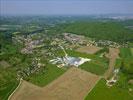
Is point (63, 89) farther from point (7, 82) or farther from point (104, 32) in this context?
point (104, 32)

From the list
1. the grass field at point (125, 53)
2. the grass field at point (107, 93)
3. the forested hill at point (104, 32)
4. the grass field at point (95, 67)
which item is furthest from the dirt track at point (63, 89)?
the forested hill at point (104, 32)

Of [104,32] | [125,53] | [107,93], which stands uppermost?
[104,32]

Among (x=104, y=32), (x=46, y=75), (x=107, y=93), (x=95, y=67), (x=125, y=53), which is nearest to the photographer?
(x=107, y=93)

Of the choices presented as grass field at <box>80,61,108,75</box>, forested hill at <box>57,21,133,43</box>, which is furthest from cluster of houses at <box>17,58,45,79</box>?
forested hill at <box>57,21,133,43</box>

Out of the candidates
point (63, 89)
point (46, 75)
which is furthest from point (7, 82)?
point (63, 89)

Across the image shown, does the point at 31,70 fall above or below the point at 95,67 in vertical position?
below

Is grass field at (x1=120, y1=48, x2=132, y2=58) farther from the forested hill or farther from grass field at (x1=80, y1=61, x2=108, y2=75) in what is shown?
the forested hill

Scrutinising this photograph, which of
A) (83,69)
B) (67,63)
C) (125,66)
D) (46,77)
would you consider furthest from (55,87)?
(125,66)
